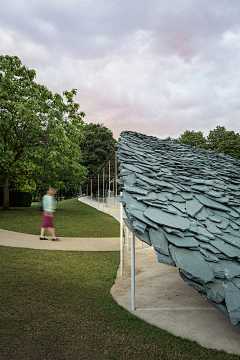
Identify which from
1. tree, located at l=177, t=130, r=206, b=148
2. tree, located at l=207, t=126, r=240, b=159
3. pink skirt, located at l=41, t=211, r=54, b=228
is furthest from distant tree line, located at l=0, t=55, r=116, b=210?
tree, located at l=177, t=130, r=206, b=148

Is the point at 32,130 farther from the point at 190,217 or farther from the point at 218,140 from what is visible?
the point at 218,140

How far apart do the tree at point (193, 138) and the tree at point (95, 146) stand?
13.9m

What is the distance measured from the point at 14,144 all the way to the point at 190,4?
45.6 ft

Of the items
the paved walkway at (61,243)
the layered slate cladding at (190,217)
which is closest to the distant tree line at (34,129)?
the paved walkway at (61,243)

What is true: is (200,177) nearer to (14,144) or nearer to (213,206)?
(213,206)

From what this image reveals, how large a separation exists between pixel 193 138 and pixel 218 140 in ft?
15.6

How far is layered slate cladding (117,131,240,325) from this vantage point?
267 cm

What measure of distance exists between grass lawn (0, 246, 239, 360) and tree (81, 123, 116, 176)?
3072 cm

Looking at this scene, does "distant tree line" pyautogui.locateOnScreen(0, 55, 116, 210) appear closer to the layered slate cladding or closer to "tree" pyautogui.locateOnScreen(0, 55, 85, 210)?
"tree" pyautogui.locateOnScreen(0, 55, 85, 210)

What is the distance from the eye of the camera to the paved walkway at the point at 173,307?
3295 millimetres

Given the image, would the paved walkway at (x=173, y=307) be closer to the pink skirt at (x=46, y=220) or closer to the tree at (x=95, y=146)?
the pink skirt at (x=46, y=220)

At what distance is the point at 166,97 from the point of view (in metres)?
22.1

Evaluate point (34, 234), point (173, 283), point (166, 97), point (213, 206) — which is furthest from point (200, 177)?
point (166, 97)

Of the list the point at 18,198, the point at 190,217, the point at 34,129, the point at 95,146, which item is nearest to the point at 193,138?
the point at 95,146
